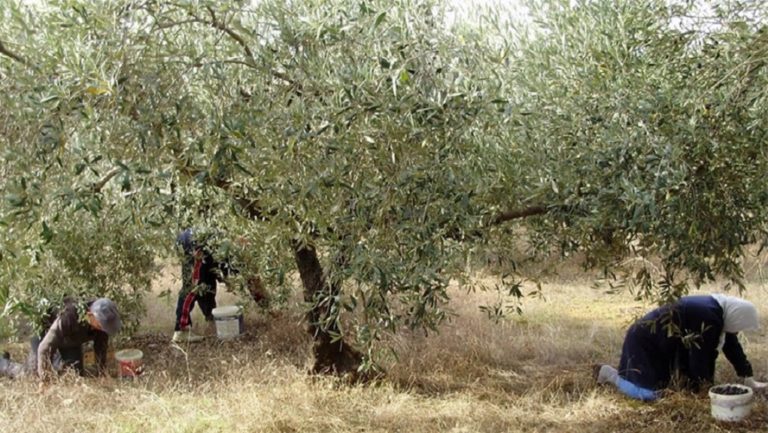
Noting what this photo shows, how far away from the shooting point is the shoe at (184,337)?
27.3ft

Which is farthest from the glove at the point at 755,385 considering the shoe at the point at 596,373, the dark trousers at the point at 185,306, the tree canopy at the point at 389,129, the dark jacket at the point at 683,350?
the dark trousers at the point at 185,306

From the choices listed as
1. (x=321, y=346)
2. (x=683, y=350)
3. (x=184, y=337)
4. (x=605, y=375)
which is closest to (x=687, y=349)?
(x=683, y=350)

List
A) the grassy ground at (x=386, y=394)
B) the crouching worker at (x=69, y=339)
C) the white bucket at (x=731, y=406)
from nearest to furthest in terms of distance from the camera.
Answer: the grassy ground at (x=386, y=394) < the white bucket at (x=731, y=406) < the crouching worker at (x=69, y=339)

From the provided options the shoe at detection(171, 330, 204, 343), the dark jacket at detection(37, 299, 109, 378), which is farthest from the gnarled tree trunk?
the shoe at detection(171, 330, 204, 343)

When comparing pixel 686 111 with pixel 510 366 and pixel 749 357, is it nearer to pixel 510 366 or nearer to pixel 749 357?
pixel 510 366

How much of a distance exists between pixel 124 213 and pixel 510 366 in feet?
12.2

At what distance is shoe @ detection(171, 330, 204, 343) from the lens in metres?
8.31

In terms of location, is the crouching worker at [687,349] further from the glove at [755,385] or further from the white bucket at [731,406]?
the white bucket at [731,406]

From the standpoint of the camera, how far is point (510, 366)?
734 cm

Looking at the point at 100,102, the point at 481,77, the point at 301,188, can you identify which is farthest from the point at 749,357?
the point at 100,102

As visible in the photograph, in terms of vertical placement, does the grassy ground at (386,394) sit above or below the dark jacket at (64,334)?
below

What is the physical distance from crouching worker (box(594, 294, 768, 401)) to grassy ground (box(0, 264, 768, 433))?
0.16m

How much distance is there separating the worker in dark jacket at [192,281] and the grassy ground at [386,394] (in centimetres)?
31

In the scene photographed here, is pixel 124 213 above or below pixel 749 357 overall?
above
